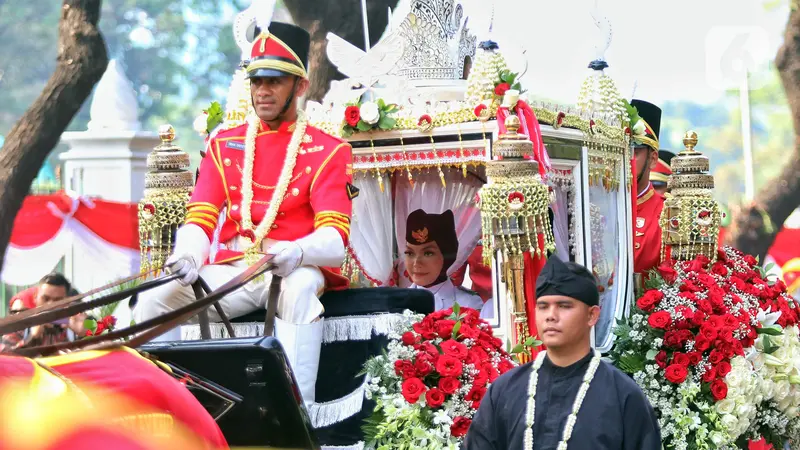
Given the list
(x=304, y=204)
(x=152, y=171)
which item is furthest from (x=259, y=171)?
(x=152, y=171)

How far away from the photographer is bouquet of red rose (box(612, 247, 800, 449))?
7.45m

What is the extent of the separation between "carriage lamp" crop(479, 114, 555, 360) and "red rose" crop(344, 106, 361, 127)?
0.81m

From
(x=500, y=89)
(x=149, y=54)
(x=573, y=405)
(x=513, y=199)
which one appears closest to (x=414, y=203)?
(x=500, y=89)

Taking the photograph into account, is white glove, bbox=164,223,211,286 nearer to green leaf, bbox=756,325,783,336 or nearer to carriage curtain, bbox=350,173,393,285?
carriage curtain, bbox=350,173,393,285

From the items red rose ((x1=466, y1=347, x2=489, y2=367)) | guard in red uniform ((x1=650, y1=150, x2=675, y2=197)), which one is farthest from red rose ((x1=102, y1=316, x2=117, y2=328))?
guard in red uniform ((x1=650, y1=150, x2=675, y2=197))

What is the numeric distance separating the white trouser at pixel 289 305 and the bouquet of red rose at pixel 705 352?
7.05 ft

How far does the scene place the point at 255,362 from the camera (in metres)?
5.26

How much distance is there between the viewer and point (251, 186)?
6.75 metres

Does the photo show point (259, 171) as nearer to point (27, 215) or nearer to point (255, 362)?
point (255, 362)

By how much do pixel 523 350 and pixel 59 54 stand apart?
632 centimetres

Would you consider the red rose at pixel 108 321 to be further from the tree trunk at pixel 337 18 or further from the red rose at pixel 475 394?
the tree trunk at pixel 337 18

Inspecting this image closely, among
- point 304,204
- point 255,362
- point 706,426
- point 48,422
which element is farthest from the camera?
point 706,426

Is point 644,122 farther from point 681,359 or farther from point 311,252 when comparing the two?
point 311,252

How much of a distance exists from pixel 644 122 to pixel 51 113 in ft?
15.8
